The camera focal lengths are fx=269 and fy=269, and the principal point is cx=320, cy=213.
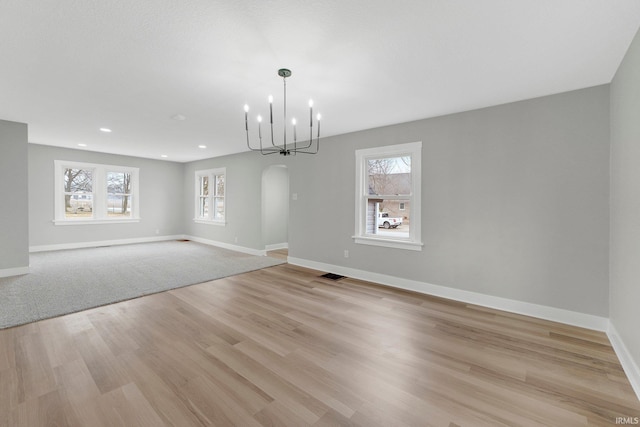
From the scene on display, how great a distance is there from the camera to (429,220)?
3861 millimetres

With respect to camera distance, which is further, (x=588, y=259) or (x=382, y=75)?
(x=588, y=259)

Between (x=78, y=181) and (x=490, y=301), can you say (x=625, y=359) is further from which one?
(x=78, y=181)

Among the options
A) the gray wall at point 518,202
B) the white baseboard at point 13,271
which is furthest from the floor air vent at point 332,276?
the white baseboard at point 13,271

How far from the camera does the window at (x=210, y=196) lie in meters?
7.66

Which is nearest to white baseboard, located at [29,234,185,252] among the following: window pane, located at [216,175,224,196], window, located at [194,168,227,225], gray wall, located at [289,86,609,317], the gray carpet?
the gray carpet

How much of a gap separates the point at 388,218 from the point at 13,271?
6.21 metres

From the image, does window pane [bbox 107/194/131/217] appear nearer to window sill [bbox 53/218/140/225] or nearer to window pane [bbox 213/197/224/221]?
window sill [bbox 53/218/140/225]

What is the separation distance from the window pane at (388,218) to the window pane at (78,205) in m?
7.31

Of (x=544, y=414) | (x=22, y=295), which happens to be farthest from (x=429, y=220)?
(x=22, y=295)

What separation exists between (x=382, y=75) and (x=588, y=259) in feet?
9.36

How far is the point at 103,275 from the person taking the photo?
14.9 feet

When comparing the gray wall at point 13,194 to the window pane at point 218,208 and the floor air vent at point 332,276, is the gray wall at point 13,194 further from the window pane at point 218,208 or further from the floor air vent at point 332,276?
the floor air vent at point 332,276

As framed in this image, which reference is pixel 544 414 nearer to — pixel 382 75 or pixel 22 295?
pixel 382 75

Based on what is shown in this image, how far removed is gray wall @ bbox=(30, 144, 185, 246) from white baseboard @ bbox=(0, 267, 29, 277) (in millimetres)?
2393
